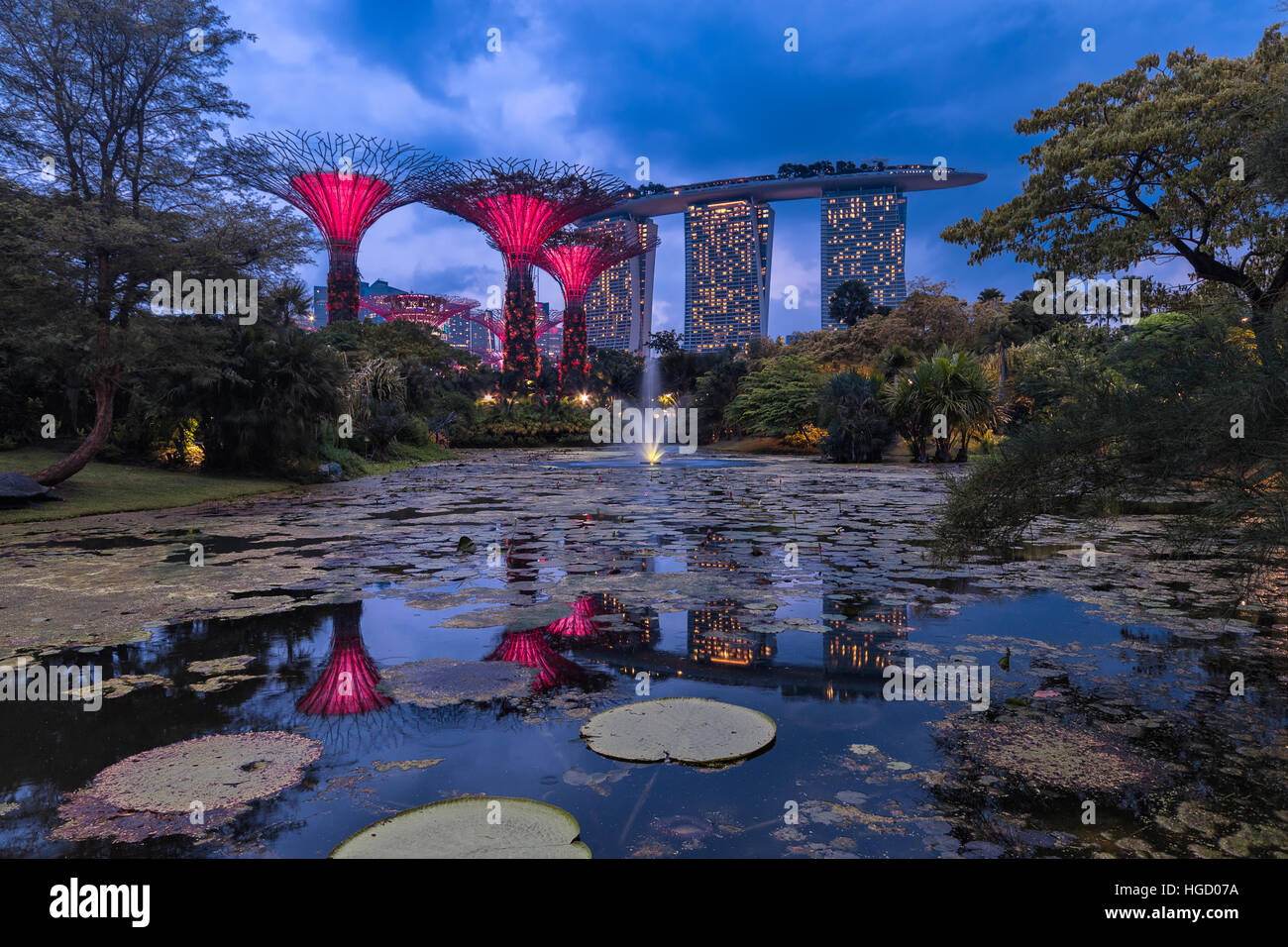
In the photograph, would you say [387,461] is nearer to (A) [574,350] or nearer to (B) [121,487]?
(B) [121,487]

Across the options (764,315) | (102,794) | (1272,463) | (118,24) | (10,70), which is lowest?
(102,794)

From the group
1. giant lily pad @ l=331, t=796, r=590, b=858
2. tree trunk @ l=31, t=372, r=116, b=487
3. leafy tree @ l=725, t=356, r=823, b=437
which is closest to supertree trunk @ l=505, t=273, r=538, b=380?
leafy tree @ l=725, t=356, r=823, b=437

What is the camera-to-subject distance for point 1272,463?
343 centimetres

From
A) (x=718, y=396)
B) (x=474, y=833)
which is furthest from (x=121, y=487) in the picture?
(x=718, y=396)

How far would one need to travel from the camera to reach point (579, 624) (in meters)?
4.99

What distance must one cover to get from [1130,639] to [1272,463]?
1471 mm

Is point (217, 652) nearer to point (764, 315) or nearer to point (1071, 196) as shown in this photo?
point (1071, 196)

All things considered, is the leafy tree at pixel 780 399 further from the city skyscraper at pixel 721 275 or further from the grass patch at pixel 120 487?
the city skyscraper at pixel 721 275

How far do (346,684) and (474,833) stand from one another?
188 cm

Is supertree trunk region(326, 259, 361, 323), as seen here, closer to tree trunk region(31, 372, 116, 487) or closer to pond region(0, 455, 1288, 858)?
tree trunk region(31, 372, 116, 487)

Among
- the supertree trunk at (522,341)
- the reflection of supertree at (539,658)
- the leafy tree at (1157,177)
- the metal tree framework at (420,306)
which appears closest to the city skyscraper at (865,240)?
the metal tree framework at (420,306)

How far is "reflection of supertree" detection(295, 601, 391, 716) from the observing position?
3510 millimetres

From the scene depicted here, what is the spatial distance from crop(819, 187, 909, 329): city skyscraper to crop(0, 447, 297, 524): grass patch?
147640mm
